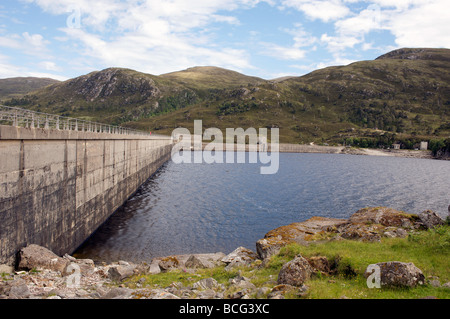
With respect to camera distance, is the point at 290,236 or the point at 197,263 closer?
the point at 197,263

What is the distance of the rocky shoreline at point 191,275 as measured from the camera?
12305 millimetres

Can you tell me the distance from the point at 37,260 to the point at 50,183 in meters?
5.63

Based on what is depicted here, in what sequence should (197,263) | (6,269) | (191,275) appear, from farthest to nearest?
(197,263) < (191,275) < (6,269)

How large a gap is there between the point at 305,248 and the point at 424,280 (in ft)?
24.0

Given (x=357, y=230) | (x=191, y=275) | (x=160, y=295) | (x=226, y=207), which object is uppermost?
(x=357, y=230)

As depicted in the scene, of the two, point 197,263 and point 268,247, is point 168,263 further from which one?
point 268,247

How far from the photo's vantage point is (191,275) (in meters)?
17.2

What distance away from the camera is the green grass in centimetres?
1168

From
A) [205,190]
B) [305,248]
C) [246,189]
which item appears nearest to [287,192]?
[246,189]

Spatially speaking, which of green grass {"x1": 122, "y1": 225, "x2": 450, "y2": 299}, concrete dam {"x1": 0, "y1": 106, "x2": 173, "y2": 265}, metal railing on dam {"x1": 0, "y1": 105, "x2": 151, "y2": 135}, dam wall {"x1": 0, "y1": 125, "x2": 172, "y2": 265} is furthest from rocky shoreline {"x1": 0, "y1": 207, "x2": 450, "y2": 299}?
metal railing on dam {"x1": 0, "y1": 105, "x2": 151, "y2": 135}

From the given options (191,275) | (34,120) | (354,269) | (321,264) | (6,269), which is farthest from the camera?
(34,120)

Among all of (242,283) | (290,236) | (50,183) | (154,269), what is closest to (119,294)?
(242,283)

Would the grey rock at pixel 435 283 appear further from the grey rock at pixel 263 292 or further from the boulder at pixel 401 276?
the grey rock at pixel 263 292

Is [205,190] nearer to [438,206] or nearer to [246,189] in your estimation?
[246,189]
